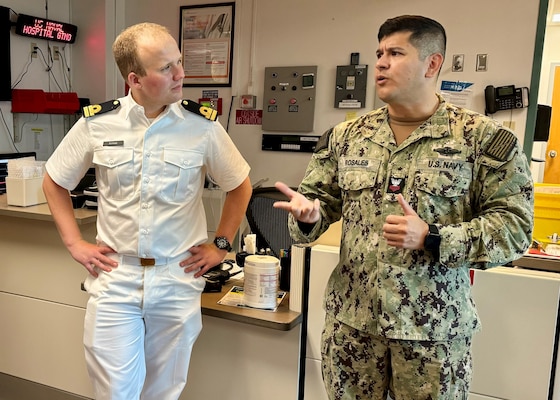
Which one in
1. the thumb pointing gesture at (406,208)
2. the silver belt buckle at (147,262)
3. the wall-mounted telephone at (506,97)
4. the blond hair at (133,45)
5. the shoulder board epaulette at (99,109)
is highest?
the wall-mounted telephone at (506,97)

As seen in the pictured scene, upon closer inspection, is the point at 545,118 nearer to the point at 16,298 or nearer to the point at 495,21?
the point at 495,21

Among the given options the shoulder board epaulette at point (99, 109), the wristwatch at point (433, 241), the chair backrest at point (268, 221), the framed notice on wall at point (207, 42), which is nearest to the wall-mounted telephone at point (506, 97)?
the chair backrest at point (268, 221)

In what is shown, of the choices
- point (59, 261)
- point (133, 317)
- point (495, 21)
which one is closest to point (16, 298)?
point (59, 261)

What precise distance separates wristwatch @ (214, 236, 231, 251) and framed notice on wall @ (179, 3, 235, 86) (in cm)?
308

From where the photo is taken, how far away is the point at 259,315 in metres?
1.68

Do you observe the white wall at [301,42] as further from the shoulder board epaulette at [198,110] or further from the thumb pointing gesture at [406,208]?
the thumb pointing gesture at [406,208]

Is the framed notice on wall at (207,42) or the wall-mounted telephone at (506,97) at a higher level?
the framed notice on wall at (207,42)

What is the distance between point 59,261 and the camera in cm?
224

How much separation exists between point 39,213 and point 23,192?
0.60ft

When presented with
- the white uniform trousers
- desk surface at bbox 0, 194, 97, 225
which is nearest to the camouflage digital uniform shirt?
the white uniform trousers

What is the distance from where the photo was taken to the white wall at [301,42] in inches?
138

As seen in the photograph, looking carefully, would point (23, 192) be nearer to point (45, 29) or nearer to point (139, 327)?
point (139, 327)

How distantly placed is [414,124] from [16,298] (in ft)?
6.80

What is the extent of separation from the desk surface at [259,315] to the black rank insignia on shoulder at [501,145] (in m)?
0.84
